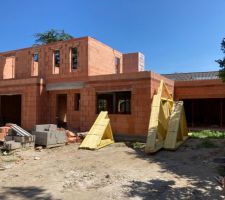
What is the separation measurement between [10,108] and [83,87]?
33.0ft

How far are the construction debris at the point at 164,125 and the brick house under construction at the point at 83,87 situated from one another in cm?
88

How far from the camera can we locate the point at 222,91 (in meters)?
18.7

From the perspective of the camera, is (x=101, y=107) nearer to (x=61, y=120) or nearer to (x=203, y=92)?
(x=61, y=120)

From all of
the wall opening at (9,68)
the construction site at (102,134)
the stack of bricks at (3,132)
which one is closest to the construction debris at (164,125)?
the construction site at (102,134)

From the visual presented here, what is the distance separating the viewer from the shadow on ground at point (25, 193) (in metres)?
6.71

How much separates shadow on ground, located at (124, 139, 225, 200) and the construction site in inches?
1.0

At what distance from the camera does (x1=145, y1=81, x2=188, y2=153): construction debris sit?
40.7ft

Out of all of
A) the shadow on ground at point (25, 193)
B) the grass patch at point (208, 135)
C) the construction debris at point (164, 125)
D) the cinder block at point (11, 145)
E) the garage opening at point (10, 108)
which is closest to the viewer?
the shadow on ground at point (25, 193)

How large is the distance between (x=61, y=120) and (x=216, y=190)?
46.8ft

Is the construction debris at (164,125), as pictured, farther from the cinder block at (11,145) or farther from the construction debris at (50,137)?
the cinder block at (11,145)

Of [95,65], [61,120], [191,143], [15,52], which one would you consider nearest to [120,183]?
[191,143]

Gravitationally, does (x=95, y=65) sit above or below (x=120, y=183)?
above

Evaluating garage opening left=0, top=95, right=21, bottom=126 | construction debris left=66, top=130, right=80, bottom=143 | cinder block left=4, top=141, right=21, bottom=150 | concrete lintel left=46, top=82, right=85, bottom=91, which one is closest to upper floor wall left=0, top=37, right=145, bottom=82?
concrete lintel left=46, top=82, right=85, bottom=91

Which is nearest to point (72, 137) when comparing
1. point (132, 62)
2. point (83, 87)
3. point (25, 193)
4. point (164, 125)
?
point (83, 87)
